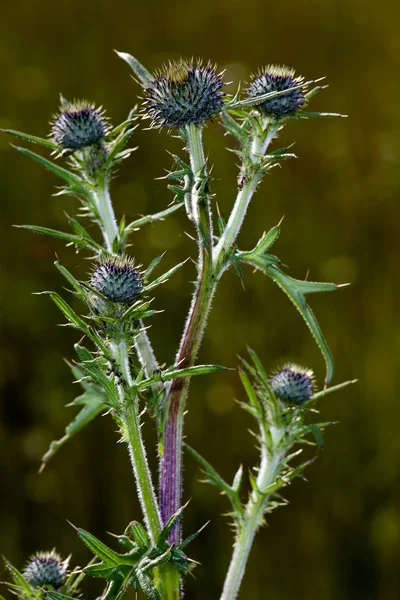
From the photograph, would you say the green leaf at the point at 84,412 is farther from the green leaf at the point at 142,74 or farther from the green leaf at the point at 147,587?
the green leaf at the point at 142,74

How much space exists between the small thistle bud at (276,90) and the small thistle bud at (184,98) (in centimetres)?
13

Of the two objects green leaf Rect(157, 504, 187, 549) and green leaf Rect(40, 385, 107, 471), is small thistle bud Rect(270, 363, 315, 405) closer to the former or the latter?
green leaf Rect(40, 385, 107, 471)

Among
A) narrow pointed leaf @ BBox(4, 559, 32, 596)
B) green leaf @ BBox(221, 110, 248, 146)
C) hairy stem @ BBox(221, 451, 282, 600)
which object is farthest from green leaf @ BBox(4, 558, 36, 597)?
green leaf @ BBox(221, 110, 248, 146)

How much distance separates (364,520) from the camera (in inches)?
154

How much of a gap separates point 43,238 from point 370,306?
196 centimetres

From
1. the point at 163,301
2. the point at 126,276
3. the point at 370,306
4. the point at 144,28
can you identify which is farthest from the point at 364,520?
the point at 144,28

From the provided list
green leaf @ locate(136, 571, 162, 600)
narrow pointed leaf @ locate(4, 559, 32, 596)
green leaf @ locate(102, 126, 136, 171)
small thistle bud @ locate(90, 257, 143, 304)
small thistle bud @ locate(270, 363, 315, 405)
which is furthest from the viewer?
small thistle bud @ locate(270, 363, 315, 405)

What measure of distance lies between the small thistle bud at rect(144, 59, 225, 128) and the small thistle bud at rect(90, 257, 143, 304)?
1.23ft

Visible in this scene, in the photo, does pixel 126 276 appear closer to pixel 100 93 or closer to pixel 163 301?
pixel 163 301

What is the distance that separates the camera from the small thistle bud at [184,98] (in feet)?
5.43

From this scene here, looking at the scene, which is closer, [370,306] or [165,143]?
[370,306]

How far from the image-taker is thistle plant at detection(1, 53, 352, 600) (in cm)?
149

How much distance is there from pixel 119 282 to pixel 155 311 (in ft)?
0.39

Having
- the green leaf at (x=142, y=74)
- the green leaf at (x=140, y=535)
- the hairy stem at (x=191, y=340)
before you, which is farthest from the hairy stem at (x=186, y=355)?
the green leaf at (x=142, y=74)
